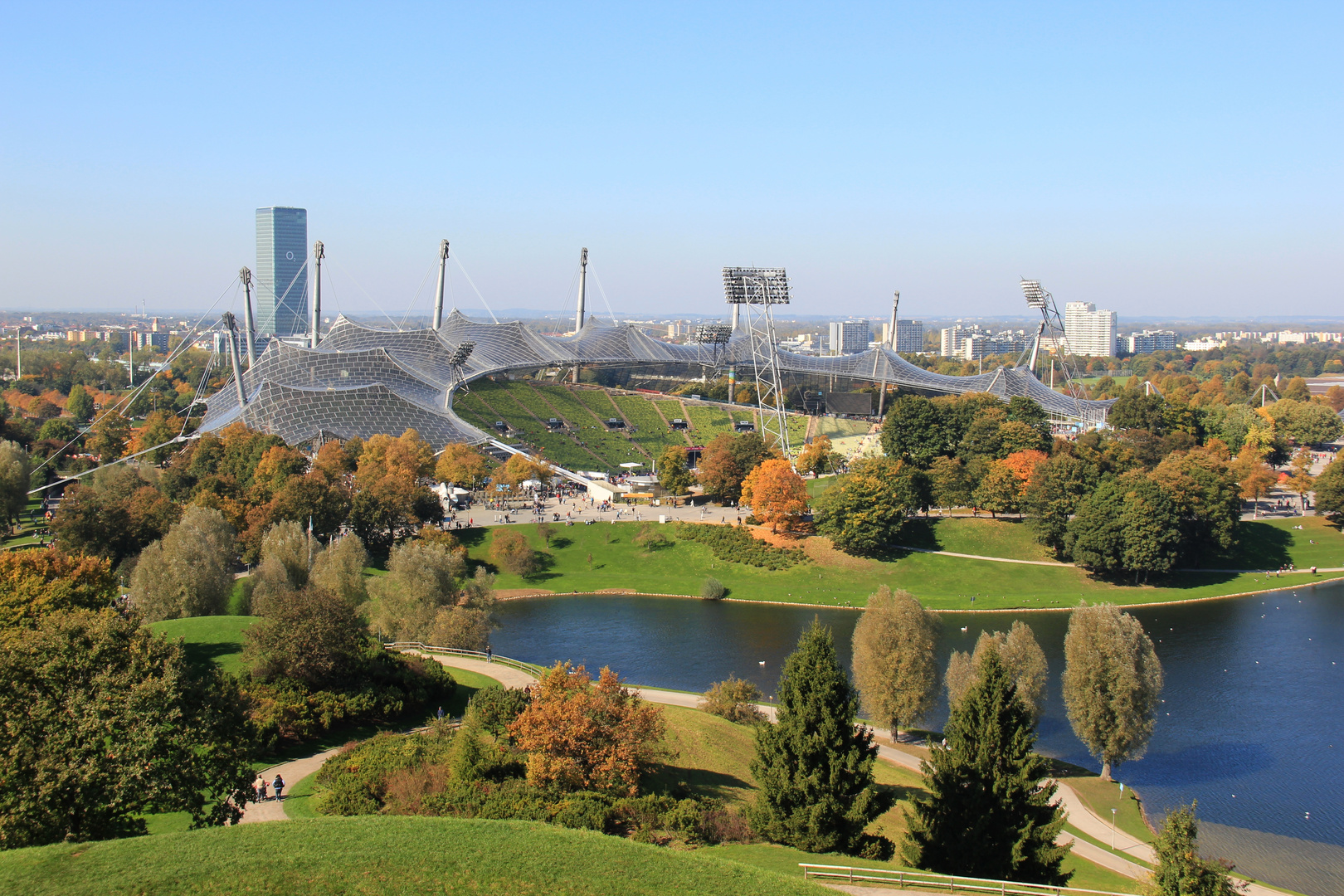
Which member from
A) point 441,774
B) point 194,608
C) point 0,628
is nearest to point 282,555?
point 194,608

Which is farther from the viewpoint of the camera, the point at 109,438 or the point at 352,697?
the point at 109,438

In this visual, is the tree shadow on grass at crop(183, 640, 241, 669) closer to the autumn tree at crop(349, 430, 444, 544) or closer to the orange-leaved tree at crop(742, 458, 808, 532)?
the autumn tree at crop(349, 430, 444, 544)

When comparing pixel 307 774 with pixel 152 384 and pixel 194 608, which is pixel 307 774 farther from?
pixel 152 384

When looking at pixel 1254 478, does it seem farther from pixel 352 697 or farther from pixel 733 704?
pixel 352 697

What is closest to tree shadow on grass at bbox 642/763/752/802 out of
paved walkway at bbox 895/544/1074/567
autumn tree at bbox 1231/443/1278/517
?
paved walkway at bbox 895/544/1074/567

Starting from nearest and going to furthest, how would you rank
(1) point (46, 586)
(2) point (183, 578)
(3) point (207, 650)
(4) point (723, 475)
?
1. (1) point (46, 586)
2. (3) point (207, 650)
3. (2) point (183, 578)
4. (4) point (723, 475)

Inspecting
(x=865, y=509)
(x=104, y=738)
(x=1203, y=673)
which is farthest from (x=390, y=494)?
(x=104, y=738)

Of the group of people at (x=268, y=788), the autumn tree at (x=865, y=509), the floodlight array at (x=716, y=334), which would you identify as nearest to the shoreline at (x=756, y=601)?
the autumn tree at (x=865, y=509)
